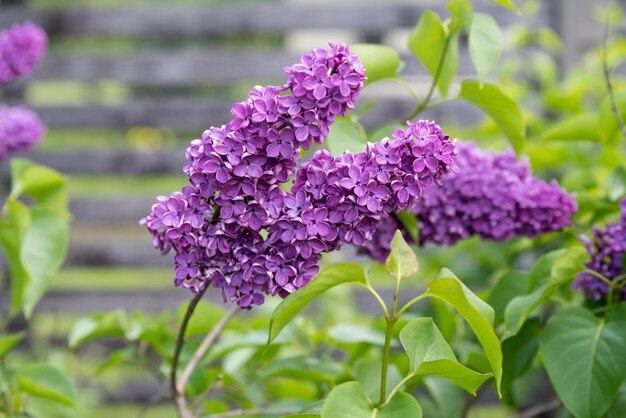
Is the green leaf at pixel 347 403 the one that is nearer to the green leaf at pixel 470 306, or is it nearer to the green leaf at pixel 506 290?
the green leaf at pixel 470 306

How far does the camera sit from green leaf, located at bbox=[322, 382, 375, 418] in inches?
24.7

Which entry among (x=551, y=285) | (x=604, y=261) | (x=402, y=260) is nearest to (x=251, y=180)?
(x=402, y=260)

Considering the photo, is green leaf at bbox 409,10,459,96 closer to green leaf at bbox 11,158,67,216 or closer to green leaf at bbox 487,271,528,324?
green leaf at bbox 487,271,528,324

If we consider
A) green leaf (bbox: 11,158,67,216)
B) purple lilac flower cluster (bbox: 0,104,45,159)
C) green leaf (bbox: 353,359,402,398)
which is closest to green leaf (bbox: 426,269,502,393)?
green leaf (bbox: 353,359,402,398)

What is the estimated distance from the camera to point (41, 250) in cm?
106

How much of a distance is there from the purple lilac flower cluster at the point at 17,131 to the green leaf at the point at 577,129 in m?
0.80

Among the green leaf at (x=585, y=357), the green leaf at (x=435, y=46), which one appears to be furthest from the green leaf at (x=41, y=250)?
the green leaf at (x=585, y=357)

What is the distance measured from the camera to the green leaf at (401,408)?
65 centimetres

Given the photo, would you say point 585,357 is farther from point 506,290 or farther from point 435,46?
point 435,46

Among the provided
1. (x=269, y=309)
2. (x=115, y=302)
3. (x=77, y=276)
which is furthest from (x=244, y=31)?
(x=77, y=276)

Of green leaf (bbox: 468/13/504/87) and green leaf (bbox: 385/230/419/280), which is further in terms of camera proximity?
green leaf (bbox: 468/13/504/87)

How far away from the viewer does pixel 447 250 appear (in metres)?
1.85

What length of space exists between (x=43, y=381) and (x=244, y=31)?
2.30m

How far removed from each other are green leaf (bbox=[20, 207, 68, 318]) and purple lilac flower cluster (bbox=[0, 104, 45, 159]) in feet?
0.87
